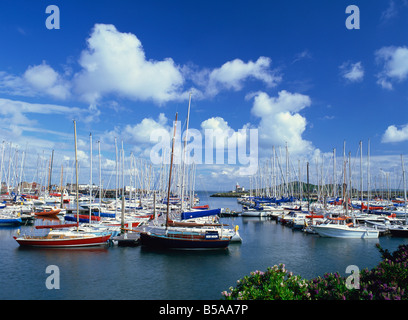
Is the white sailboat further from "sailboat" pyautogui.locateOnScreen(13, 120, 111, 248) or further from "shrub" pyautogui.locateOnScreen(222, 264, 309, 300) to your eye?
"shrub" pyautogui.locateOnScreen(222, 264, 309, 300)

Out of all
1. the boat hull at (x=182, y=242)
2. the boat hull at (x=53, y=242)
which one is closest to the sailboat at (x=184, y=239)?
the boat hull at (x=182, y=242)

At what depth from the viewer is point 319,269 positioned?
29.5m

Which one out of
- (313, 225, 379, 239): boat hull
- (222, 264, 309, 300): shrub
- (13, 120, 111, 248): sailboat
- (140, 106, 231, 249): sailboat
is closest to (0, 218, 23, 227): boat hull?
(13, 120, 111, 248): sailboat

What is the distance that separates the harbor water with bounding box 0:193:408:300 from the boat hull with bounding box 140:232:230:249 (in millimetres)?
827

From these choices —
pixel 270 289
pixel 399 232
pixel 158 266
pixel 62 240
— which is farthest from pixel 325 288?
pixel 399 232

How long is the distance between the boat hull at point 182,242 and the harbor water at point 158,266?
827mm

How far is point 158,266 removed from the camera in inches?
1169

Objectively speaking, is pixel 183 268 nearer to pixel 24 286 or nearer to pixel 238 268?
pixel 238 268

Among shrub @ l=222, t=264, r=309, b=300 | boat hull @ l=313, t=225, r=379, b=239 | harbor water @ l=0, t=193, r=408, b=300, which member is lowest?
harbor water @ l=0, t=193, r=408, b=300

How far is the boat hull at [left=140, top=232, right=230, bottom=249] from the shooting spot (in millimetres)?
35844

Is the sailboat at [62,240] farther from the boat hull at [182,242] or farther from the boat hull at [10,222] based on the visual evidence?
the boat hull at [10,222]

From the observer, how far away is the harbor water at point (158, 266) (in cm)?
2242
